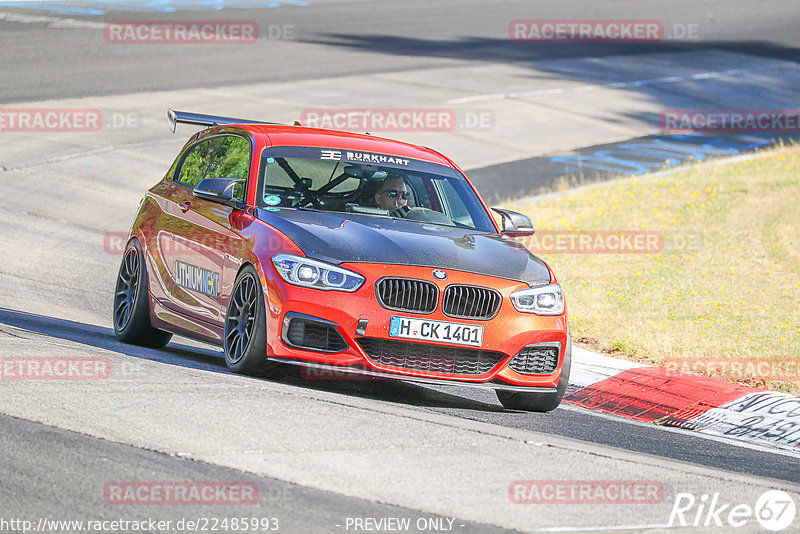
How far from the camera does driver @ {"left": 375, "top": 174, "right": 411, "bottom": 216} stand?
29.5 feet

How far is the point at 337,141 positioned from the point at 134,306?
83.7 inches

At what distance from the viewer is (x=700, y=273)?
14.4m

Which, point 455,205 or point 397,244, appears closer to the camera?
point 397,244

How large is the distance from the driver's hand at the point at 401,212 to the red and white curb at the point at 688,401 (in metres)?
1.96

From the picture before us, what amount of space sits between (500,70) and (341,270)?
2469 cm

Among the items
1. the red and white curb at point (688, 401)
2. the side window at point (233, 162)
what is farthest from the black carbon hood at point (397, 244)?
the red and white curb at point (688, 401)

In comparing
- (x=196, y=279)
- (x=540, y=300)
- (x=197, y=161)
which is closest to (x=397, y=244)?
(x=540, y=300)

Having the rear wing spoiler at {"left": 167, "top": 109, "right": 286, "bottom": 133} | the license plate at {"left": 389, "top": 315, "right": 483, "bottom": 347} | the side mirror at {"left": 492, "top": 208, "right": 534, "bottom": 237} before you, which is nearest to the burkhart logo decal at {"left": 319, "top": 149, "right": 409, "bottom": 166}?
the side mirror at {"left": 492, "top": 208, "right": 534, "bottom": 237}

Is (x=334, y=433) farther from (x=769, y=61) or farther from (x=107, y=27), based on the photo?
(x=769, y=61)

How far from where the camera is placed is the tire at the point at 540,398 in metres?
8.38

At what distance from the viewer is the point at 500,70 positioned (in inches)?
1246

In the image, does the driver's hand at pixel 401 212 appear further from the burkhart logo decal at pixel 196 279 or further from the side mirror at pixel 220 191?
the burkhart logo decal at pixel 196 279

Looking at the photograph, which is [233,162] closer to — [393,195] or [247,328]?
[393,195]

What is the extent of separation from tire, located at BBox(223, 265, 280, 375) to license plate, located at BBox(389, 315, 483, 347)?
2.66 feet
